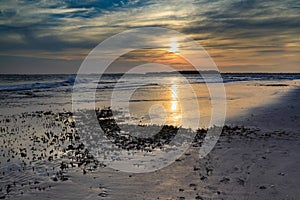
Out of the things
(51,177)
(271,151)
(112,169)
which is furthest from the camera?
(271,151)

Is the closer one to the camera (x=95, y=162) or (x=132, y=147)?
(x=95, y=162)

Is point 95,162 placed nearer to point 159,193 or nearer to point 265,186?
point 159,193

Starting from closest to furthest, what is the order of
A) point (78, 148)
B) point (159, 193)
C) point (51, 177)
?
point (159, 193), point (51, 177), point (78, 148)

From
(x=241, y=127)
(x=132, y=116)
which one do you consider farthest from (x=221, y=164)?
(x=132, y=116)

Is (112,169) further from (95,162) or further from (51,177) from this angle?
(51,177)

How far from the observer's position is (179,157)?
11969 mm

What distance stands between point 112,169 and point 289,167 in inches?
244

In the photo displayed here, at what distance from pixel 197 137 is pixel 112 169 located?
591 cm

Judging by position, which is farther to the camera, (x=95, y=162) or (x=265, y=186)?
(x=95, y=162)

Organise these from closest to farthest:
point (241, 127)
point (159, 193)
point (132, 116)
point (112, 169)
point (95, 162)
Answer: point (159, 193), point (112, 169), point (95, 162), point (241, 127), point (132, 116)

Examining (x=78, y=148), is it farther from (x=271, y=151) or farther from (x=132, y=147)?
(x=271, y=151)

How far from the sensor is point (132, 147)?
13508mm

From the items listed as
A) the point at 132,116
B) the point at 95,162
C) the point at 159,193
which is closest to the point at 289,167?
the point at 159,193

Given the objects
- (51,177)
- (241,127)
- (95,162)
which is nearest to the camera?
(51,177)
